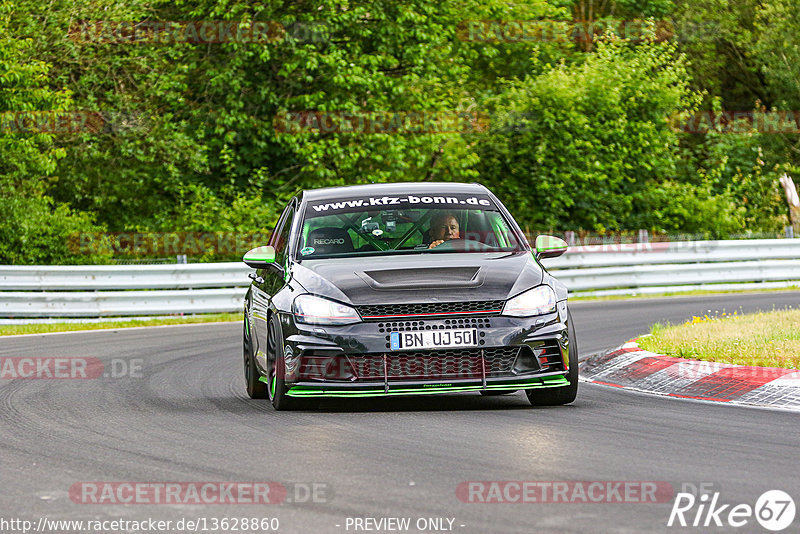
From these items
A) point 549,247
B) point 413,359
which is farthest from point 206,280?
point 413,359

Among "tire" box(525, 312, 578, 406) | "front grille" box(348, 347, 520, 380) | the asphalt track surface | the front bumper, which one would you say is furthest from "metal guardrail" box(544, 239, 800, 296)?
"front grille" box(348, 347, 520, 380)

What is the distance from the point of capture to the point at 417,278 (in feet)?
29.0

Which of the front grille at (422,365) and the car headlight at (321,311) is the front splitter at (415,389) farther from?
the car headlight at (321,311)

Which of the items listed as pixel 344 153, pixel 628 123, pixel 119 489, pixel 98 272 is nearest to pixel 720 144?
pixel 628 123

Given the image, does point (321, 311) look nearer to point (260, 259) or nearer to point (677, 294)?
point (260, 259)

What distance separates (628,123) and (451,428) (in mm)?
26356

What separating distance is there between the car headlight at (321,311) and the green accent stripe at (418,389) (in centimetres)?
45

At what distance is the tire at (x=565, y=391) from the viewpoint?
908 centimetres

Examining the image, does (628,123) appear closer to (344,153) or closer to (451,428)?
(344,153)

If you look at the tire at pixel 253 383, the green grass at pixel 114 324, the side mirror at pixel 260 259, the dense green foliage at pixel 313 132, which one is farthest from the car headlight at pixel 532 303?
the dense green foliage at pixel 313 132

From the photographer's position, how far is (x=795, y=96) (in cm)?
4641

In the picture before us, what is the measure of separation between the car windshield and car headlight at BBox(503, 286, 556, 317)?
900 millimetres

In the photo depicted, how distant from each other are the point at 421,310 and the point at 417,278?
11.4 inches

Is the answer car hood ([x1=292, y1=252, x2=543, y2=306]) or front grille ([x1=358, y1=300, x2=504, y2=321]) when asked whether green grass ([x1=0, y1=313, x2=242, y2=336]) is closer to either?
car hood ([x1=292, y1=252, x2=543, y2=306])
